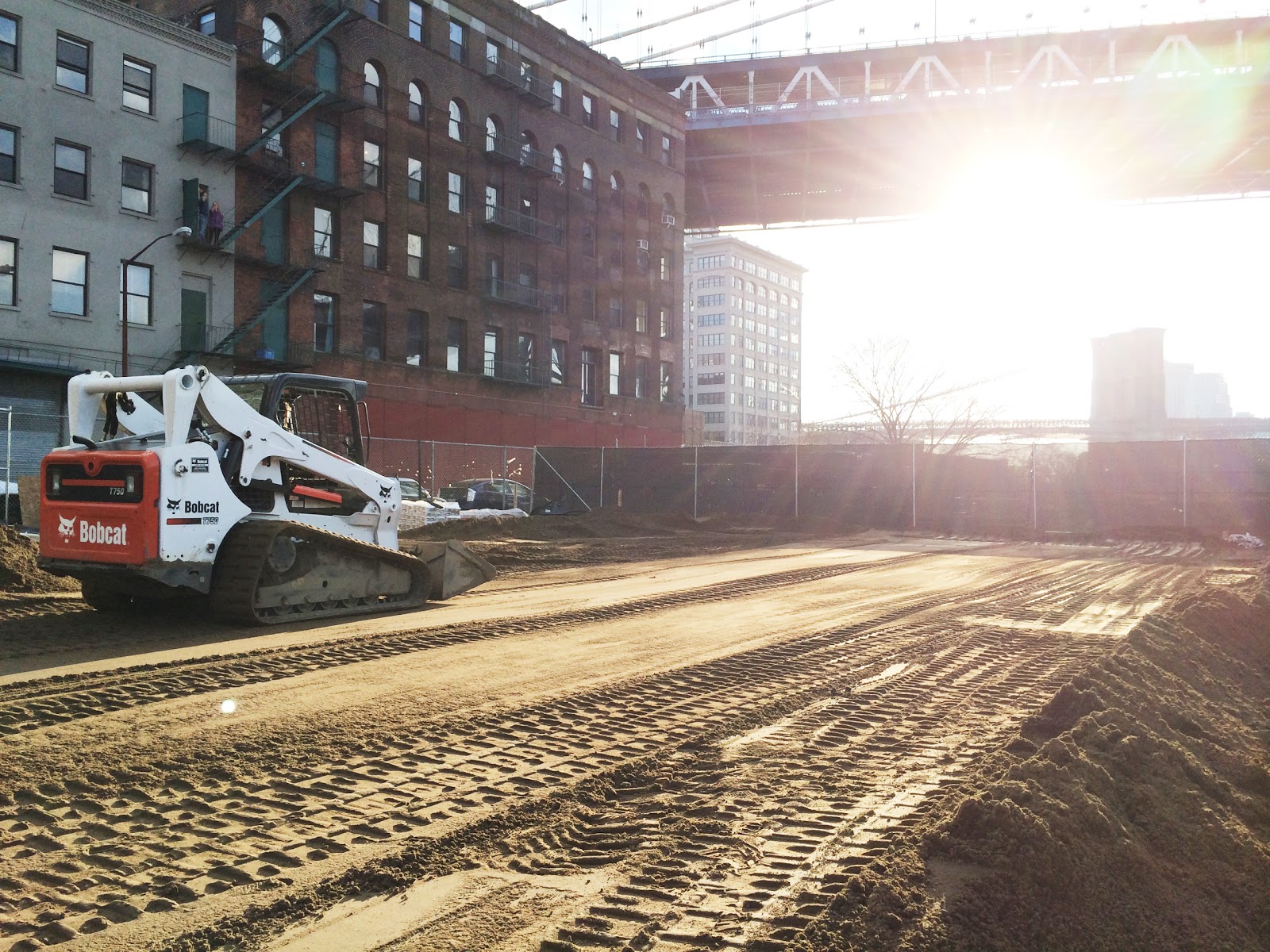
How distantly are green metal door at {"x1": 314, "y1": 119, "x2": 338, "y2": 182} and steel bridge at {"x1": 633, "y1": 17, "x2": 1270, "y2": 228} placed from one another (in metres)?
27.7

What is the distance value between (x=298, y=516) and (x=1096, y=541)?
23722 millimetres

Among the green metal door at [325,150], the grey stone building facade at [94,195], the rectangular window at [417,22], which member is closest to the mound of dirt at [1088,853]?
the grey stone building facade at [94,195]

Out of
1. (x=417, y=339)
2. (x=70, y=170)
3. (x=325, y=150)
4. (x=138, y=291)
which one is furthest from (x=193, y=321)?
(x=417, y=339)

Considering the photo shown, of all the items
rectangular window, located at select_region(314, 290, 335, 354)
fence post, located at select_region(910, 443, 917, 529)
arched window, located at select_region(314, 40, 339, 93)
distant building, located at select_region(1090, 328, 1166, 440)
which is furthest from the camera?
distant building, located at select_region(1090, 328, 1166, 440)

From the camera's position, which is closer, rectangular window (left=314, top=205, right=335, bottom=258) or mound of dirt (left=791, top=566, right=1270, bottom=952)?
mound of dirt (left=791, top=566, right=1270, bottom=952)

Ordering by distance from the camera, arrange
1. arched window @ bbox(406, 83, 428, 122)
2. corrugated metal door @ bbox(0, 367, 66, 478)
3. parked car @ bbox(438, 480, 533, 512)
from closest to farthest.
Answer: corrugated metal door @ bbox(0, 367, 66, 478), parked car @ bbox(438, 480, 533, 512), arched window @ bbox(406, 83, 428, 122)

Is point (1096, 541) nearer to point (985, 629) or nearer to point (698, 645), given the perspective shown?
point (985, 629)

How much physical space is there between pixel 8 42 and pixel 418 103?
16672 millimetres

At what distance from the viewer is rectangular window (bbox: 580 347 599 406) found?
53312mm

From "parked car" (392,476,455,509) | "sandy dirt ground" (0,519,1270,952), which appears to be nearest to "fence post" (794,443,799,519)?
"parked car" (392,476,455,509)

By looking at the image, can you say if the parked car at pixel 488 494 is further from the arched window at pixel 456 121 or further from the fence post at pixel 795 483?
the arched window at pixel 456 121

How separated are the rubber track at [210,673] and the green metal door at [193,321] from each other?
87.5 ft

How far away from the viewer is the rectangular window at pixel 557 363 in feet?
167

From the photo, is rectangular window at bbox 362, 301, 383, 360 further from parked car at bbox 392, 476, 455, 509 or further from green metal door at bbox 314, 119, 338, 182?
parked car at bbox 392, 476, 455, 509
